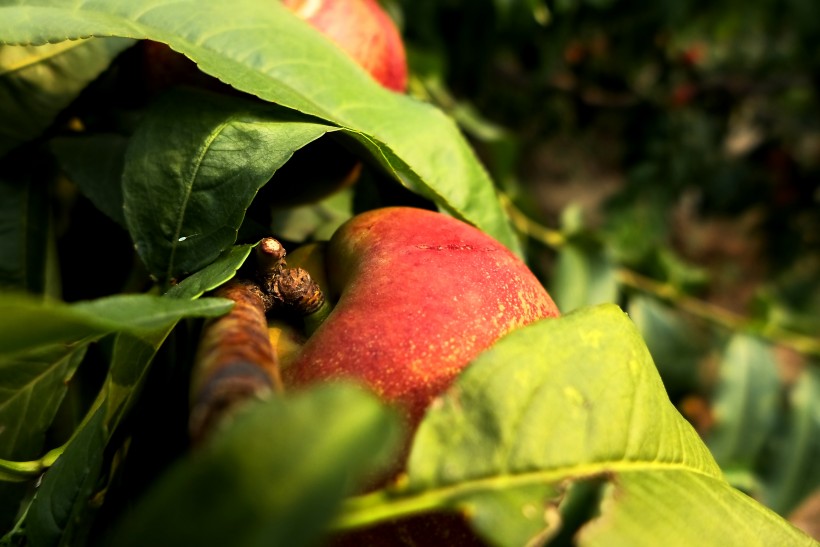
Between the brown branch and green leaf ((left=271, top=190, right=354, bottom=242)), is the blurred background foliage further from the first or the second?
the brown branch

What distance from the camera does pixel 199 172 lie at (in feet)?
1.39

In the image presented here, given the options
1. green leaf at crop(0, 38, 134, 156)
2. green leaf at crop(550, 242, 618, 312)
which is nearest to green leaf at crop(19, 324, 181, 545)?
green leaf at crop(0, 38, 134, 156)

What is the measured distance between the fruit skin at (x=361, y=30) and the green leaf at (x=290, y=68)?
0.19ft

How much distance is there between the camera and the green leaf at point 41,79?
0.52 m

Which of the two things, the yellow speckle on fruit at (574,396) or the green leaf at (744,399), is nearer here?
the yellow speckle on fruit at (574,396)

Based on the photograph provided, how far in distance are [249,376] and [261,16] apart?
0.29 m

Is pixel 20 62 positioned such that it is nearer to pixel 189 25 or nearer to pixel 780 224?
pixel 189 25

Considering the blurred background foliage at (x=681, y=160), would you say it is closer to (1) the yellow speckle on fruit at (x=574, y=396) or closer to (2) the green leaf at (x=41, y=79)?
(2) the green leaf at (x=41, y=79)

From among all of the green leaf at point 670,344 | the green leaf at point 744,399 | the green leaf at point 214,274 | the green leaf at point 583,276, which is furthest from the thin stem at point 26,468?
the green leaf at point 744,399

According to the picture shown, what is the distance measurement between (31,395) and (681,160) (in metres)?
1.67

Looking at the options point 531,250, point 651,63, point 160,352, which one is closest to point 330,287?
point 160,352

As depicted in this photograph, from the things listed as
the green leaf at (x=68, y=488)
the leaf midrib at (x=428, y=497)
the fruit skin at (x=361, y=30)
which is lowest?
the green leaf at (x=68, y=488)

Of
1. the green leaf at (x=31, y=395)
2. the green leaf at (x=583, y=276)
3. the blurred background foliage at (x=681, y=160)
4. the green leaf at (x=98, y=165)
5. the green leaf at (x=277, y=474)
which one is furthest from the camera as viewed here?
the blurred background foliage at (x=681, y=160)

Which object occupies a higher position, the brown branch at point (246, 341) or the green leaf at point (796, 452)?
the brown branch at point (246, 341)
